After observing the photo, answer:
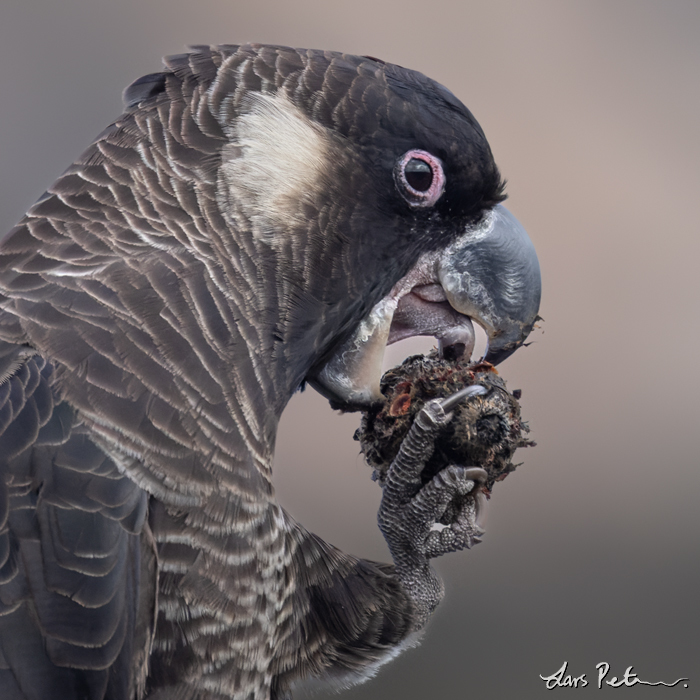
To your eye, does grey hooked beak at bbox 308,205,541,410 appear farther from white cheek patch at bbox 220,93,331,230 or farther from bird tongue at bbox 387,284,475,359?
white cheek patch at bbox 220,93,331,230

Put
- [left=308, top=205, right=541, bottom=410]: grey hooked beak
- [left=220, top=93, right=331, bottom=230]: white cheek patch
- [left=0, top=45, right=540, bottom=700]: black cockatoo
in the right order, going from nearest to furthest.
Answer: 1. [left=0, top=45, right=540, bottom=700]: black cockatoo
2. [left=220, top=93, right=331, bottom=230]: white cheek patch
3. [left=308, top=205, right=541, bottom=410]: grey hooked beak

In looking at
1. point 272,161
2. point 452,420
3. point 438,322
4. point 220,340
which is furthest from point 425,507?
point 272,161

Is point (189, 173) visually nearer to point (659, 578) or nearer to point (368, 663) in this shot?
point (368, 663)

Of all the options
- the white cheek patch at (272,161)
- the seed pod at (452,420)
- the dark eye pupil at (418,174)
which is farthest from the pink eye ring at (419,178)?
the seed pod at (452,420)

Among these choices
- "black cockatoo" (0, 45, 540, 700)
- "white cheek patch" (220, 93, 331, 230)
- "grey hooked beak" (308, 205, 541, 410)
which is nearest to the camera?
"black cockatoo" (0, 45, 540, 700)

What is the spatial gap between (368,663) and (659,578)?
2.11 meters

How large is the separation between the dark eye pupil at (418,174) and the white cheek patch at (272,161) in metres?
0.12

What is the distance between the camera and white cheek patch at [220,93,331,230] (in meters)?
0.89

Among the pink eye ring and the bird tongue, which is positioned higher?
the pink eye ring

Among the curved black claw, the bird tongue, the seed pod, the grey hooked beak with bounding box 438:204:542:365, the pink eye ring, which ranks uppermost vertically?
the pink eye ring

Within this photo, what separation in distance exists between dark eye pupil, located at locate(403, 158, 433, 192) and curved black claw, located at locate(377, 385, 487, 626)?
29 cm

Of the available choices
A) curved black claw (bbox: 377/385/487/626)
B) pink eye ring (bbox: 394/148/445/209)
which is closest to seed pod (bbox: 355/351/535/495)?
curved black claw (bbox: 377/385/487/626)

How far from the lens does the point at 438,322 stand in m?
1.08

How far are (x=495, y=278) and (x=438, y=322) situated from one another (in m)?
0.11
